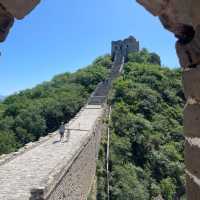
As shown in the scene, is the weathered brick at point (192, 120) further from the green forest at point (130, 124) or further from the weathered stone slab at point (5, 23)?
the green forest at point (130, 124)

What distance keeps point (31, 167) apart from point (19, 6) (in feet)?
31.6

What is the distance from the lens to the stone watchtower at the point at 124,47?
56.9 m

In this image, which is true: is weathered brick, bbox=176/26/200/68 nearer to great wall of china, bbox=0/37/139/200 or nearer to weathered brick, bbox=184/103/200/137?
weathered brick, bbox=184/103/200/137

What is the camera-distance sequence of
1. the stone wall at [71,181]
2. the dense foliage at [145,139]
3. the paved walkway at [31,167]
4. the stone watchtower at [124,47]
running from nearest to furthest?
1. the stone wall at [71,181]
2. the paved walkway at [31,167]
3. the dense foliage at [145,139]
4. the stone watchtower at [124,47]

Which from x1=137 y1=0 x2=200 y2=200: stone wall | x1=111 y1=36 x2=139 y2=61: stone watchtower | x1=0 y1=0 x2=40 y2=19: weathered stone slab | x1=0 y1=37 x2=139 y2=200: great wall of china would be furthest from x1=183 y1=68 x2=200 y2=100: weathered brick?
x1=111 y1=36 x2=139 y2=61: stone watchtower

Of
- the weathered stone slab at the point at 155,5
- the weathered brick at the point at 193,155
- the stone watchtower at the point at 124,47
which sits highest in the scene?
the stone watchtower at the point at 124,47

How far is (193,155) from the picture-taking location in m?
2.70

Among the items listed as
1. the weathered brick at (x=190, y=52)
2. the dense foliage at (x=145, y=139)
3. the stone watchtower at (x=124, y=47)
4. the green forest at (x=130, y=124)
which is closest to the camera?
the weathered brick at (x=190, y=52)

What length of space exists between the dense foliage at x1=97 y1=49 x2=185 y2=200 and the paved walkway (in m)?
3.44

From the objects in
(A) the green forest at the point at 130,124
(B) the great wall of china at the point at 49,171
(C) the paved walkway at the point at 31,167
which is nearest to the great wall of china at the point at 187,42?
(B) the great wall of china at the point at 49,171

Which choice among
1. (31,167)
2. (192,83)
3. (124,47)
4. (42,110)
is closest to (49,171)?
(31,167)

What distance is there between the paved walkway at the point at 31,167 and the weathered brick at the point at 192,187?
6.63 metres

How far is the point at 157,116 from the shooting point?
34.5 metres

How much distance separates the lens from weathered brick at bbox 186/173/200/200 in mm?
2652
